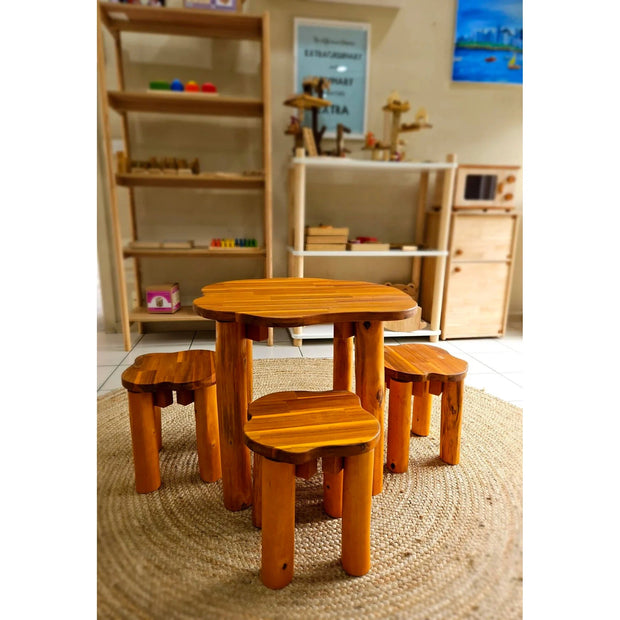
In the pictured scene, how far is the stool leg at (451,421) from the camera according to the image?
124 cm

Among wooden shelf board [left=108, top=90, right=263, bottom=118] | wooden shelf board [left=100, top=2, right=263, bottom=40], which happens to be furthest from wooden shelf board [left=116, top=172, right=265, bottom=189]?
wooden shelf board [left=100, top=2, right=263, bottom=40]

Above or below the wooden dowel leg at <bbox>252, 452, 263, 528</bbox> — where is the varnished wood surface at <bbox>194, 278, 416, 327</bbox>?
above

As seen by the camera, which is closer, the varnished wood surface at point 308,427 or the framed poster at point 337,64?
the varnished wood surface at point 308,427

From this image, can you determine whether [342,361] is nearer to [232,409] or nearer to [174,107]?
[232,409]

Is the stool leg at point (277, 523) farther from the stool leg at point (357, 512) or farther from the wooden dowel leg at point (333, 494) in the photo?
the wooden dowel leg at point (333, 494)

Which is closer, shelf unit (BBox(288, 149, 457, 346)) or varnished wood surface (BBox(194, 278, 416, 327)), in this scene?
varnished wood surface (BBox(194, 278, 416, 327))

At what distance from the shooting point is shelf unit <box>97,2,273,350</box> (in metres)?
2.06

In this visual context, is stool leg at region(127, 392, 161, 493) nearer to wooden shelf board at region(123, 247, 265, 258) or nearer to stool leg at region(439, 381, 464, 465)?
stool leg at region(439, 381, 464, 465)

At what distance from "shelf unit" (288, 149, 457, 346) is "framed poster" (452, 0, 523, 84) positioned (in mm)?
627

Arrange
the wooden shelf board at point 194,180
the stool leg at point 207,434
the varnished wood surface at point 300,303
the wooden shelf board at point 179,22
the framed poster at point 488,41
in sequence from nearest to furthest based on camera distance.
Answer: the varnished wood surface at point 300,303
the stool leg at point 207,434
the wooden shelf board at point 179,22
the wooden shelf board at point 194,180
the framed poster at point 488,41

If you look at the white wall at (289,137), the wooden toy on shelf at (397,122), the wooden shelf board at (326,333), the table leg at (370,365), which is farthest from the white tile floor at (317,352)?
the wooden toy on shelf at (397,122)

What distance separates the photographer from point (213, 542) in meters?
0.99
